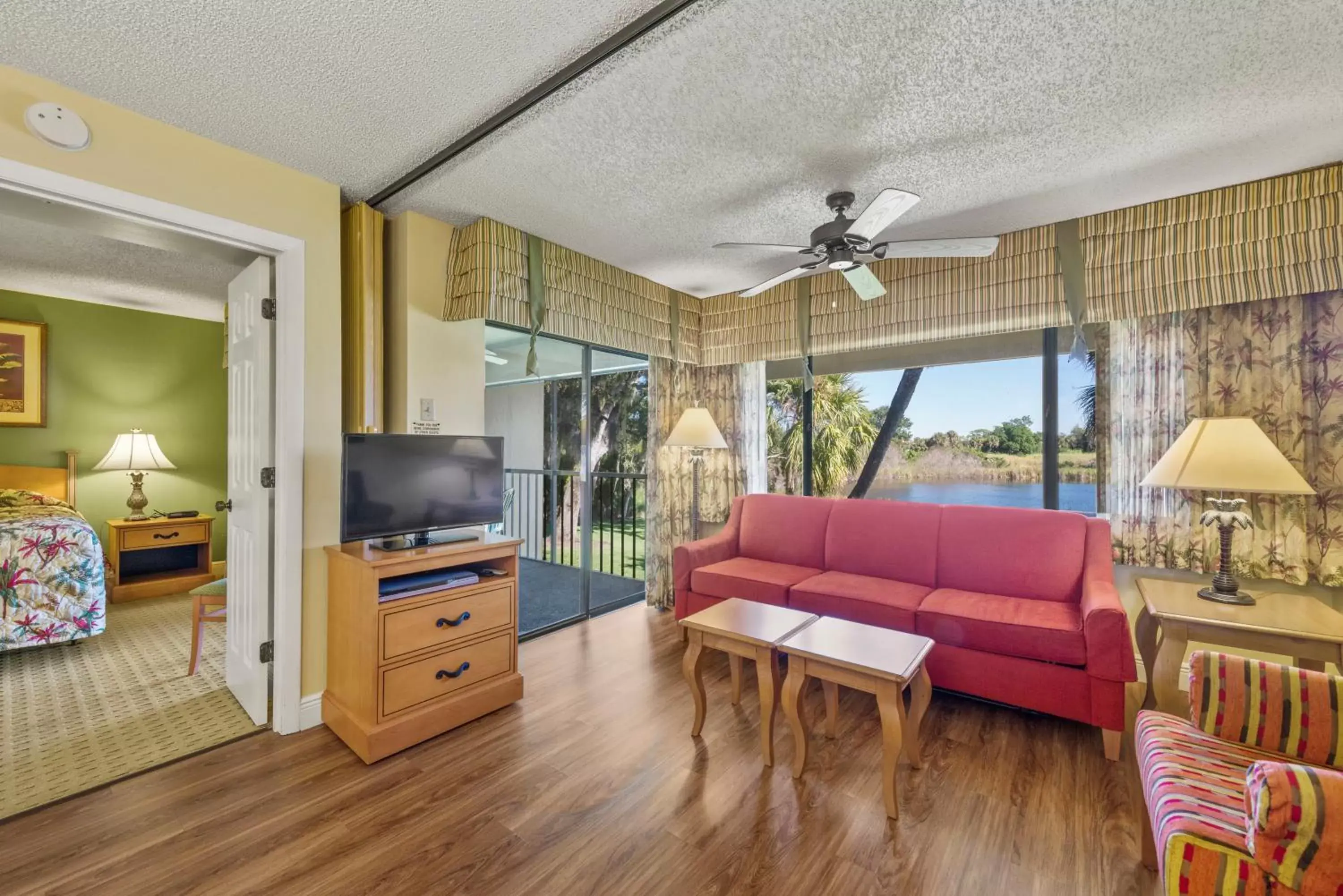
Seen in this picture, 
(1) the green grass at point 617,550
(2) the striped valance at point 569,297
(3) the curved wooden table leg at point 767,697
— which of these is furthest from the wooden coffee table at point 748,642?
(1) the green grass at point 617,550

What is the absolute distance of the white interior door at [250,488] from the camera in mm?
2439

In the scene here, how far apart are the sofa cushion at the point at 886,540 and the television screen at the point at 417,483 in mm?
2113

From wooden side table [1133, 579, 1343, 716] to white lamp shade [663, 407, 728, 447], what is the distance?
2.47 m

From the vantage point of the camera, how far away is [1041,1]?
5.04 feet

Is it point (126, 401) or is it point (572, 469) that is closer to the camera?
point (572, 469)

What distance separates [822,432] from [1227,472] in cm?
226

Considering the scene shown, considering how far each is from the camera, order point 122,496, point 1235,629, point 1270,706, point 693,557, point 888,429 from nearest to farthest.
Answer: point 1270,706 → point 1235,629 → point 693,557 → point 888,429 → point 122,496

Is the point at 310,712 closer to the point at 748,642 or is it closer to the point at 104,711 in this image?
the point at 104,711

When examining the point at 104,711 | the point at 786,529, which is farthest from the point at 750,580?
the point at 104,711

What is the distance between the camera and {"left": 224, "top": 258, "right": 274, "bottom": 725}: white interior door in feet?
8.00

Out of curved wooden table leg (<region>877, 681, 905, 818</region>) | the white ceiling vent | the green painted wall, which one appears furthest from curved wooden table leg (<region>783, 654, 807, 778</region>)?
the green painted wall

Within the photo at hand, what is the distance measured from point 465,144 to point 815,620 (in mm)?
2552

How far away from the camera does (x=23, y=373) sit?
4.03 metres

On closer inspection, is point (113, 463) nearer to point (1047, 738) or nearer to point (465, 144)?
point (465, 144)
